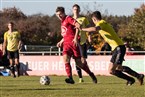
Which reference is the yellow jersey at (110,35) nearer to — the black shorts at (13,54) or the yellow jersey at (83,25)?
the yellow jersey at (83,25)

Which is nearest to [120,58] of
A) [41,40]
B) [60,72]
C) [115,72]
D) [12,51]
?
Answer: [115,72]

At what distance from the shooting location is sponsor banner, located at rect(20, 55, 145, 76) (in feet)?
84.9

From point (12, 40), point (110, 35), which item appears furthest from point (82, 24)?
point (12, 40)

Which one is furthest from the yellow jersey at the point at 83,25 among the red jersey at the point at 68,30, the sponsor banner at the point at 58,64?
the sponsor banner at the point at 58,64

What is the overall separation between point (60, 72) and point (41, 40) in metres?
40.9

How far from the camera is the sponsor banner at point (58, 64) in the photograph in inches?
1019

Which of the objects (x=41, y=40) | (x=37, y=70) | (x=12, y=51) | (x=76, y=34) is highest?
(x=76, y=34)

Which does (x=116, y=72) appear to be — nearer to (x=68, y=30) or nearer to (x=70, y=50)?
(x=70, y=50)

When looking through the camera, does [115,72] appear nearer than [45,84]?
Yes

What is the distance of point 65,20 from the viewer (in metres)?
14.9

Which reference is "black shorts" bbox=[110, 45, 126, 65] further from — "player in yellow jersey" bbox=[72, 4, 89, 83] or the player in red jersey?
"player in yellow jersey" bbox=[72, 4, 89, 83]

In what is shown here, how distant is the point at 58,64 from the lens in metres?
27.1

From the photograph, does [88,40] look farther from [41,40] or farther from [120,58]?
[41,40]

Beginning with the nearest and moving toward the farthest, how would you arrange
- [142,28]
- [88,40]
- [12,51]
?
1. [88,40]
2. [12,51]
3. [142,28]
